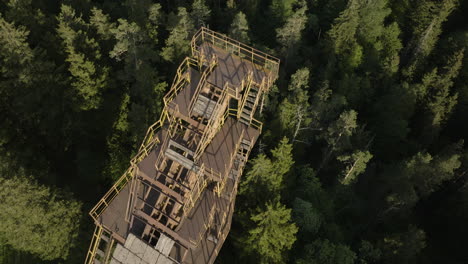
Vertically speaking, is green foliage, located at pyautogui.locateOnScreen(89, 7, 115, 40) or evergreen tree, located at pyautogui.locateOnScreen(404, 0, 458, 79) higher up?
evergreen tree, located at pyautogui.locateOnScreen(404, 0, 458, 79)

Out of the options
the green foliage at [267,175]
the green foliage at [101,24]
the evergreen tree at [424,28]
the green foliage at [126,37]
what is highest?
the evergreen tree at [424,28]

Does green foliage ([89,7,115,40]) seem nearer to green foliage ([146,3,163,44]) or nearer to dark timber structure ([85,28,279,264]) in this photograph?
green foliage ([146,3,163,44])

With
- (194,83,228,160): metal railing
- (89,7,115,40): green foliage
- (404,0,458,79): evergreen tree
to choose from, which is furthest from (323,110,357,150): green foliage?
(89,7,115,40): green foliage

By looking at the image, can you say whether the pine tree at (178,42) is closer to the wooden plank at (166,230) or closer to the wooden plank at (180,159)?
the wooden plank at (180,159)

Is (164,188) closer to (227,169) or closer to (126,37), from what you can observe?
(227,169)

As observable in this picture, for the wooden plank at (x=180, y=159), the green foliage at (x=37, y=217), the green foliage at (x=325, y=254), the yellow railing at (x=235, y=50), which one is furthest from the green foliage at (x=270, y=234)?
the green foliage at (x=37, y=217)

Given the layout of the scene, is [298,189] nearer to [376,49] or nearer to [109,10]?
[376,49]
